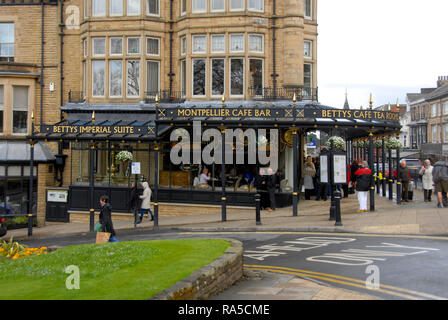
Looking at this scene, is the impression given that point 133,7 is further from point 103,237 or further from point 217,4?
point 103,237

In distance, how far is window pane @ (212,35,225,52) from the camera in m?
23.3

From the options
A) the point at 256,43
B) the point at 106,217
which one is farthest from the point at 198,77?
the point at 106,217

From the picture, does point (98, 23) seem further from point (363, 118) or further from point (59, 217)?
A: point (363, 118)

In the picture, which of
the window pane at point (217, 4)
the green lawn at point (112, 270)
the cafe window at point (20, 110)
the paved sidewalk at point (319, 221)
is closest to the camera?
the green lawn at point (112, 270)

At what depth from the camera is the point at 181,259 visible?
8.89 metres

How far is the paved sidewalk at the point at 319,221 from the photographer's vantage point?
47.6ft

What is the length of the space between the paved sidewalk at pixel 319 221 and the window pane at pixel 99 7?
1032cm

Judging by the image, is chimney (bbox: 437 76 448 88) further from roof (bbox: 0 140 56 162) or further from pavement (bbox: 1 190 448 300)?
roof (bbox: 0 140 56 162)

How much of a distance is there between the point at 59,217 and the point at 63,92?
634 cm

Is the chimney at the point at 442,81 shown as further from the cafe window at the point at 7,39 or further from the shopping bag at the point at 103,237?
the shopping bag at the point at 103,237

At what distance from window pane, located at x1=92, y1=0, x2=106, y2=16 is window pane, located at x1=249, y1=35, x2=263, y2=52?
7.49m

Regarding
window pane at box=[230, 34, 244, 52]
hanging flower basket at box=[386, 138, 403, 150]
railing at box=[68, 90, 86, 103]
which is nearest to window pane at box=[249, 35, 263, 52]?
window pane at box=[230, 34, 244, 52]

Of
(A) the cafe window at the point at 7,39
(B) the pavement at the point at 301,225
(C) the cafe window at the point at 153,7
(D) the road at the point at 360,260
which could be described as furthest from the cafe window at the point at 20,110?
(D) the road at the point at 360,260
